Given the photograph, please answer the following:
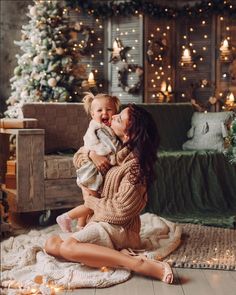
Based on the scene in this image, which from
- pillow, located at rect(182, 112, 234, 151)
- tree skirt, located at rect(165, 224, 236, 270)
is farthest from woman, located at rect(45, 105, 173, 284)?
pillow, located at rect(182, 112, 234, 151)

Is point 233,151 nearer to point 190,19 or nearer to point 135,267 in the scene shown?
point 135,267

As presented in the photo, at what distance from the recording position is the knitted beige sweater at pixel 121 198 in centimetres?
236

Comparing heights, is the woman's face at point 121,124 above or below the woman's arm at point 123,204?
above

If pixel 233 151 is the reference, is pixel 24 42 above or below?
above

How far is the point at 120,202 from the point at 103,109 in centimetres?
48

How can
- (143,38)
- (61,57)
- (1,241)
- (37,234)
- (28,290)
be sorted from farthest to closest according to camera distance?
(143,38) < (61,57) < (37,234) < (1,241) < (28,290)

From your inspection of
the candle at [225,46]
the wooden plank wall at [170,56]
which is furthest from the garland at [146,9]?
the candle at [225,46]

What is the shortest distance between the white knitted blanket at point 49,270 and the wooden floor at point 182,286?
5 centimetres

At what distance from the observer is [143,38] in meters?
6.15

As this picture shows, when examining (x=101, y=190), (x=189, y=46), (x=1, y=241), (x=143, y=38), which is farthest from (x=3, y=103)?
(x=101, y=190)

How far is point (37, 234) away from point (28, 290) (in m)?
1.00

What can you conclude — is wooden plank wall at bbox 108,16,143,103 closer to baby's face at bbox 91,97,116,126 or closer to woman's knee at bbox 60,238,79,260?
baby's face at bbox 91,97,116,126

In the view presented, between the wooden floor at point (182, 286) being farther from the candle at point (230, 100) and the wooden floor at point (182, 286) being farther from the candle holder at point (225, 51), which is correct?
the candle holder at point (225, 51)

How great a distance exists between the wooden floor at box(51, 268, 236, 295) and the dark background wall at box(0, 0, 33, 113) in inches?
178
